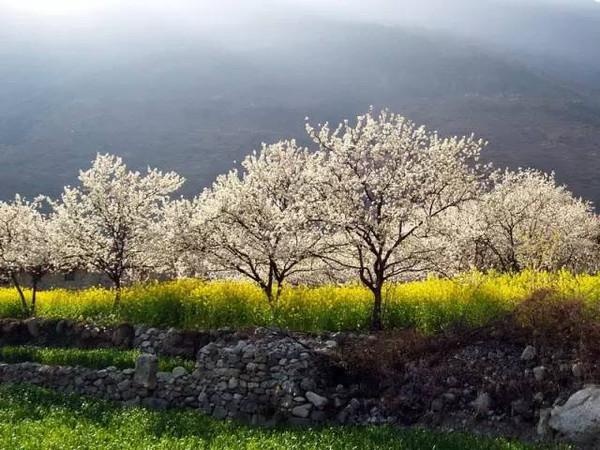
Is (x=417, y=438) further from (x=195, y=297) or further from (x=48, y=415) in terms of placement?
(x=195, y=297)

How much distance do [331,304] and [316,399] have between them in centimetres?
602

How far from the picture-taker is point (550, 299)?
15.7m

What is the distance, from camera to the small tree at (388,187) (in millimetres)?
19984

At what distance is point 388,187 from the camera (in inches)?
789

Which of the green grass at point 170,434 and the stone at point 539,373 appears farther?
the stone at point 539,373

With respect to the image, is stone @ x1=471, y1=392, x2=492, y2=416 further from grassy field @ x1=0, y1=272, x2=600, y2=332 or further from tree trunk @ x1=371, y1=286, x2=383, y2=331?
tree trunk @ x1=371, y1=286, x2=383, y2=331

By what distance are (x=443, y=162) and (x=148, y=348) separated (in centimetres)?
1151

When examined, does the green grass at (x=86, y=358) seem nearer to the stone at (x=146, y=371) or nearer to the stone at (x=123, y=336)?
the stone at (x=123, y=336)

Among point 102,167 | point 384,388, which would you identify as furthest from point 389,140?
point 102,167

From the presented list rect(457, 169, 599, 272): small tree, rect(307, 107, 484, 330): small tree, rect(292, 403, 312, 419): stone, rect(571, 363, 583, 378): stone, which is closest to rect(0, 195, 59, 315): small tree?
rect(307, 107, 484, 330): small tree

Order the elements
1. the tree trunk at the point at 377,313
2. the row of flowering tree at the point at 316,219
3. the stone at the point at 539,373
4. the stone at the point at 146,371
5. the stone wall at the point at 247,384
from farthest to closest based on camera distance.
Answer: the row of flowering tree at the point at 316,219 < the tree trunk at the point at 377,313 < the stone at the point at 146,371 < the stone wall at the point at 247,384 < the stone at the point at 539,373

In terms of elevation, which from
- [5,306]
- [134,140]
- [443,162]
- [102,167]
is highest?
[134,140]

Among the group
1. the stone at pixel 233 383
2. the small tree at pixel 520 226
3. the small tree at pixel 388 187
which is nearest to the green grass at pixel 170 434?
the stone at pixel 233 383

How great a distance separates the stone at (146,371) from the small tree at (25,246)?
14058 millimetres
